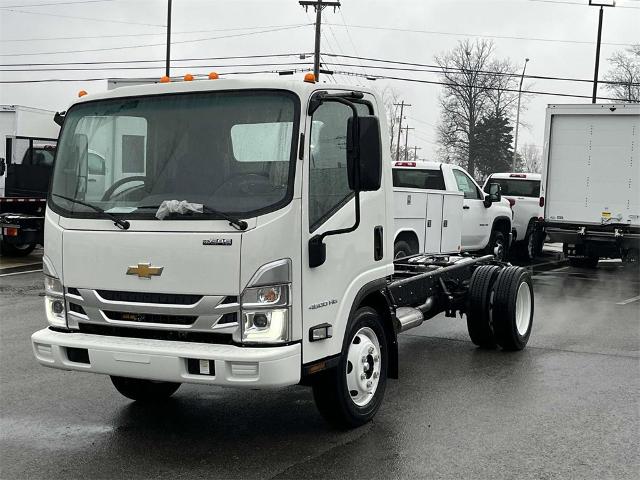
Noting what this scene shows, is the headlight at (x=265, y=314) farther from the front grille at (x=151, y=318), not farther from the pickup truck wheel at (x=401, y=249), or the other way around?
the pickup truck wheel at (x=401, y=249)

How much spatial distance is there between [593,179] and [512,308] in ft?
32.2

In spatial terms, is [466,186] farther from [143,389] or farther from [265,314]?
[265,314]

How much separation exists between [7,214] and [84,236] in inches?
511

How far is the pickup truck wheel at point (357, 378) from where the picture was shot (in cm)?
537

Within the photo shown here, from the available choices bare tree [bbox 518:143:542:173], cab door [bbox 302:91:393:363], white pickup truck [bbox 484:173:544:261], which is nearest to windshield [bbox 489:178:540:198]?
white pickup truck [bbox 484:173:544:261]

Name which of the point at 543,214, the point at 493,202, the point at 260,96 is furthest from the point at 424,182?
the point at 260,96

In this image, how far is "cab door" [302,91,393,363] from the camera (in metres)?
4.96

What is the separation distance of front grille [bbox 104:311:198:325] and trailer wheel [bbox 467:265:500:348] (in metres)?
4.26

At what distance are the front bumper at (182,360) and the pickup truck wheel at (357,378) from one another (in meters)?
0.58

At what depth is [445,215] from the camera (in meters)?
13.5

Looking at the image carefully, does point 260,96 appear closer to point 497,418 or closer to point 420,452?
point 420,452

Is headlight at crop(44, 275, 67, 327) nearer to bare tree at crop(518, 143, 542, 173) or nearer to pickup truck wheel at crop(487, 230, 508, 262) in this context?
pickup truck wheel at crop(487, 230, 508, 262)

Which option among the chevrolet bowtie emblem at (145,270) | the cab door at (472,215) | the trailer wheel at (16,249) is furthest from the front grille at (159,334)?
the trailer wheel at (16,249)

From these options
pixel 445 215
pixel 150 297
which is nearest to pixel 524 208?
pixel 445 215
